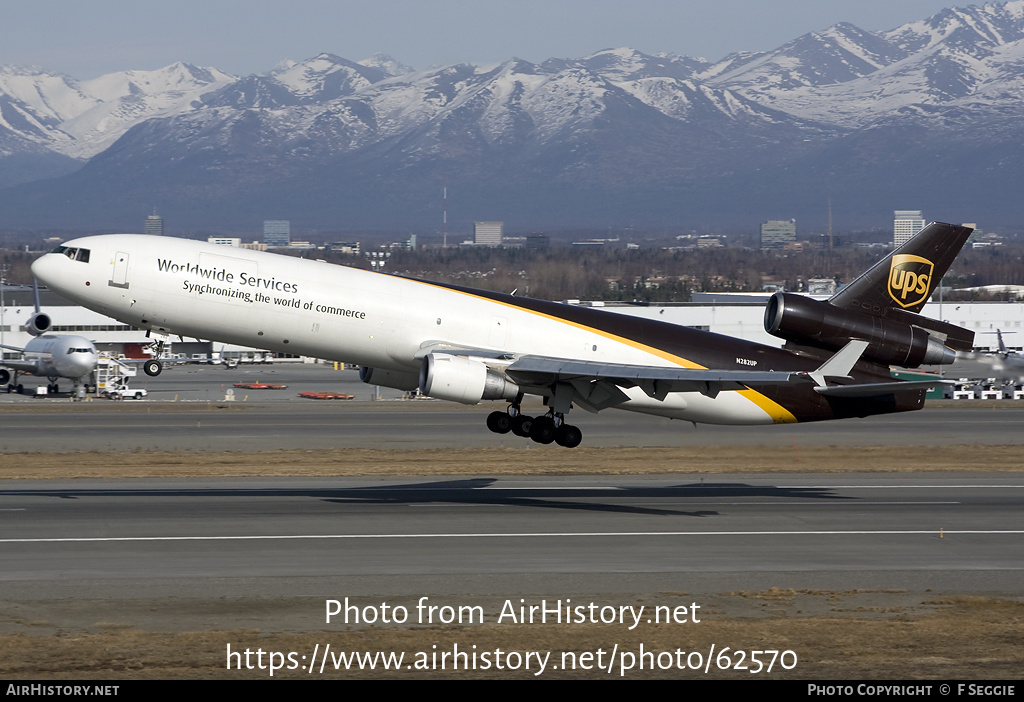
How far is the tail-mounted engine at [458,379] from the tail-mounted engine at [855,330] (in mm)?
11326

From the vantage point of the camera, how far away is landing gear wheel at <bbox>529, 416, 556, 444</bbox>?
42.1 metres

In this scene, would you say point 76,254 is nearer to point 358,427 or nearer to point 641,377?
point 641,377

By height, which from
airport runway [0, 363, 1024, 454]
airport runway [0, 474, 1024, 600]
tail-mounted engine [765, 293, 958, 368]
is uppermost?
tail-mounted engine [765, 293, 958, 368]

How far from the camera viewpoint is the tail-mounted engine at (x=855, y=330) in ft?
148

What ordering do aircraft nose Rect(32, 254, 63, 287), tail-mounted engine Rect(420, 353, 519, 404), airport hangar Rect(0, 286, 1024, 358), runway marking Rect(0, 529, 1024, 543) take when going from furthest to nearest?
airport hangar Rect(0, 286, 1024, 358), tail-mounted engine Rect(420, 353, 519, 404), aircraft nose Rect(32, 254, 63, 287), runway marking Rect(0, 529, 1024, 543)

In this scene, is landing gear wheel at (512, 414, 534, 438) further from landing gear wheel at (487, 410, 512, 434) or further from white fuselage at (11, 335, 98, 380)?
white fuselage at (11, 335, 98, 380)

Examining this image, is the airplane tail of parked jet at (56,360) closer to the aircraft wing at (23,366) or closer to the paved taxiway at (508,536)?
the aircraft wing at (23,366)

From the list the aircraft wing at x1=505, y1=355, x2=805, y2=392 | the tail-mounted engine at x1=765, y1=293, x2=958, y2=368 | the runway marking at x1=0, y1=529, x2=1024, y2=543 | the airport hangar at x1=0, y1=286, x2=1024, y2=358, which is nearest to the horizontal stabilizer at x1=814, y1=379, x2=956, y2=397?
the tail-mounted engine at x1=765, y1=293, x2=958, y2=368

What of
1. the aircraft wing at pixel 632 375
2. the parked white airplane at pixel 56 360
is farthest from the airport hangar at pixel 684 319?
the aircraft wing at pixel 632 375

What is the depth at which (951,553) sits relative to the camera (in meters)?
35.9

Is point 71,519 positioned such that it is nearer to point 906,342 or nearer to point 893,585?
point 893,585

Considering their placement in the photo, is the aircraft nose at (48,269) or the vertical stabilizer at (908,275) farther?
the vertical stabilizer at (908,275)

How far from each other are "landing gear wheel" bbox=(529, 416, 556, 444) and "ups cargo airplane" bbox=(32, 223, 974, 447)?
0.04 meters

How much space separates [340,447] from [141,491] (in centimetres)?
1920
